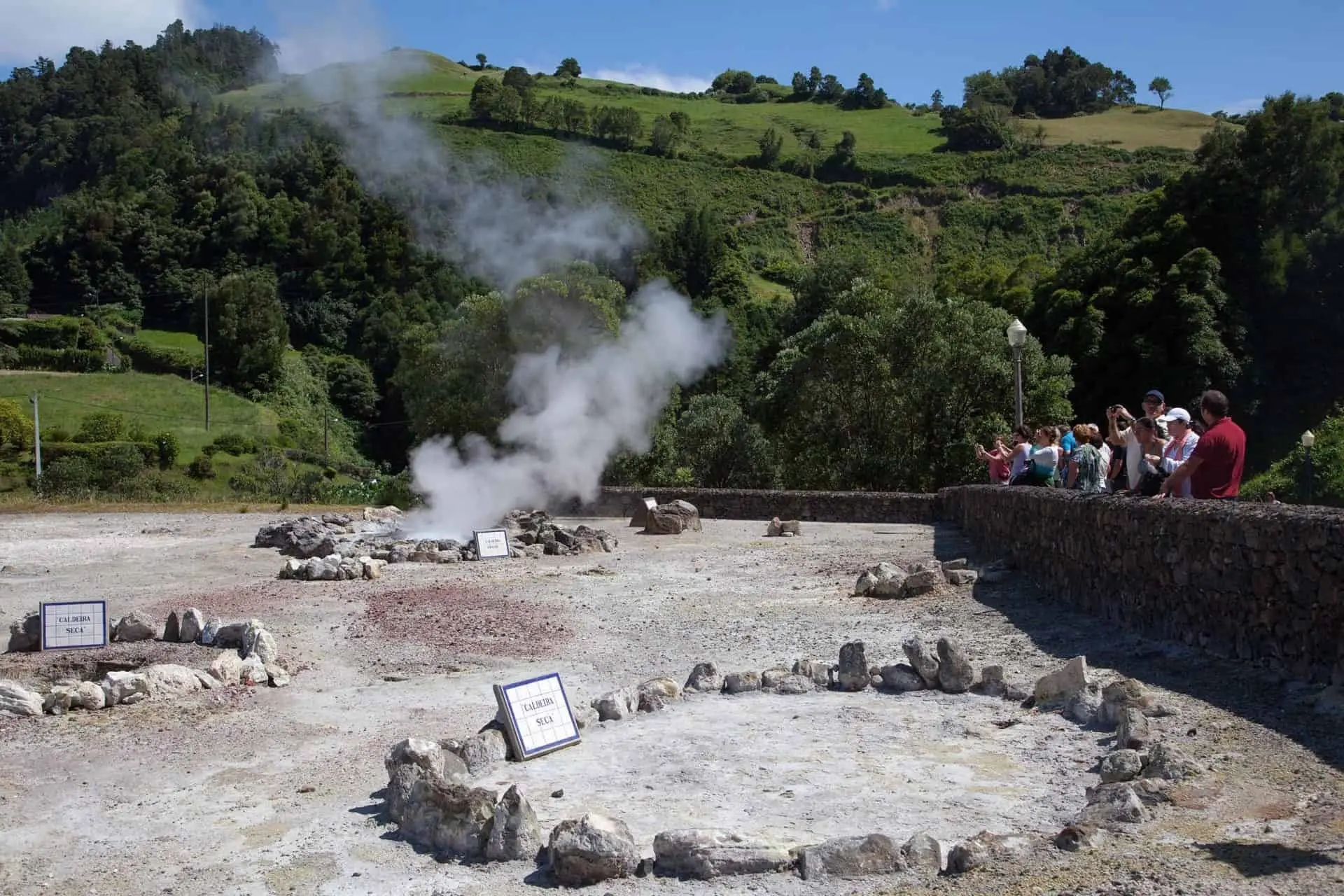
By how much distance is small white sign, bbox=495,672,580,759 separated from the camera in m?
7.32

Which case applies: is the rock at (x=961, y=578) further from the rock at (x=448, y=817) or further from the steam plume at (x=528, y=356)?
the steam plume at (x=528, y=356)

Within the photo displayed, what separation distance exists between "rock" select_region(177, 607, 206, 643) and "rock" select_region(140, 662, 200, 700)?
1.88 metres

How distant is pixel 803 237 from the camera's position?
305 ft

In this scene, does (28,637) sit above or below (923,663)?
below

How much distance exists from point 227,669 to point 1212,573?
790 centimetres

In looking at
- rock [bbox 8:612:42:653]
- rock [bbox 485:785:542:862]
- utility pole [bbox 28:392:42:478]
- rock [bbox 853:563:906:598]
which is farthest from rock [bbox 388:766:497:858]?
utility pole [bbox 28:392:42:478]

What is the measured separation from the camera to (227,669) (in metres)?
10.0

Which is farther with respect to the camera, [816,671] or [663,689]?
[816,671]

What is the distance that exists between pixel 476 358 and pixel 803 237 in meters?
60.2

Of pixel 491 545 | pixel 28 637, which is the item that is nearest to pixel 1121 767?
pixel 28 637

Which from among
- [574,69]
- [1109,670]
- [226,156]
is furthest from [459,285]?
[574,69]

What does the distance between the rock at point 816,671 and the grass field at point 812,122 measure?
66.7m

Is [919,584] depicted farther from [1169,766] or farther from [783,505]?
[783,505]

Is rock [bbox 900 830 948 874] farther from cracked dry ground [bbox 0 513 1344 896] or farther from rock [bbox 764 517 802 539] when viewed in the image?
rock [bbox 764 517 802 539]
